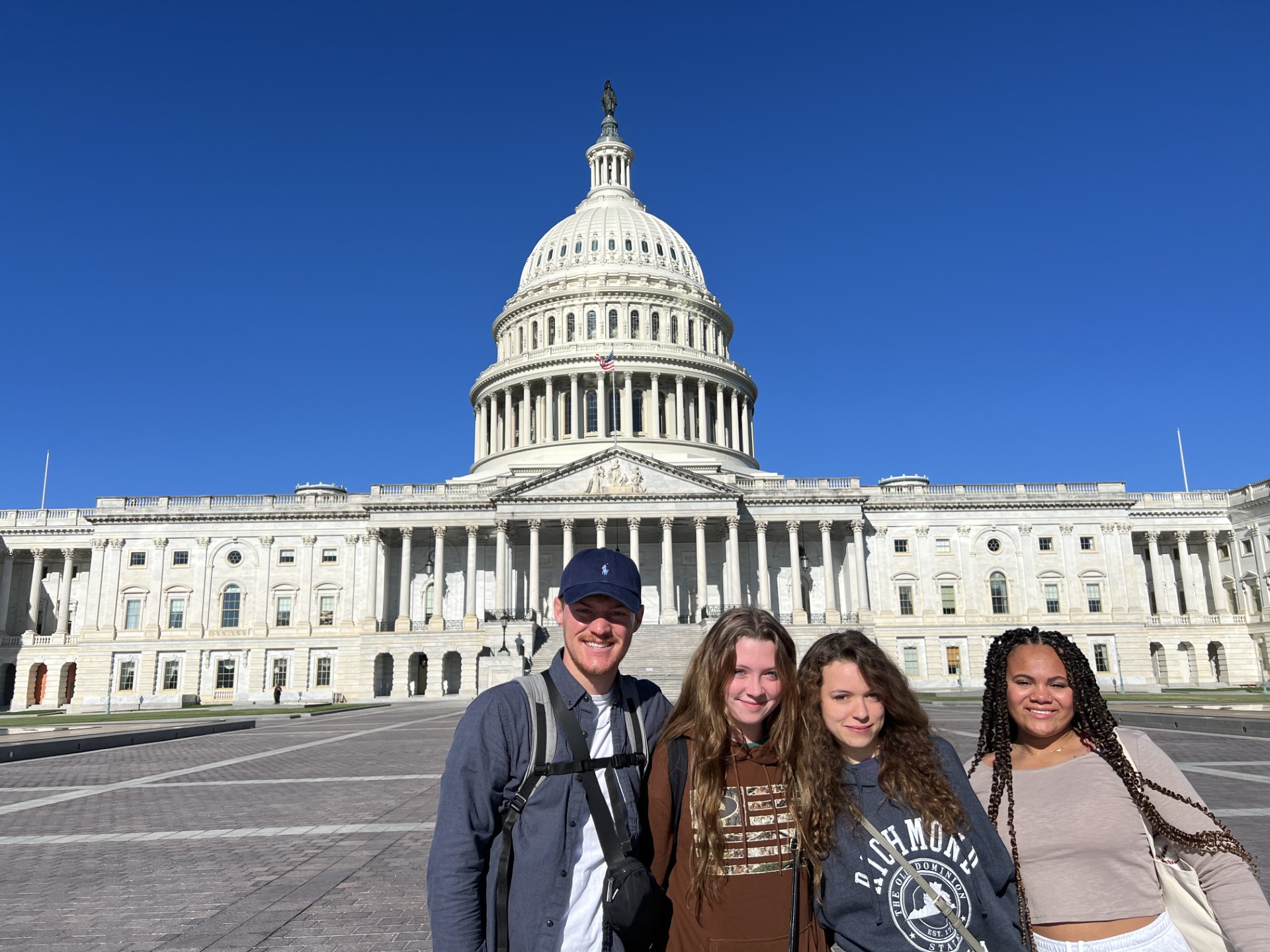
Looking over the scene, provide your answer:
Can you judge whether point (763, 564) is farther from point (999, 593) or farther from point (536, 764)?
point (536, 764)

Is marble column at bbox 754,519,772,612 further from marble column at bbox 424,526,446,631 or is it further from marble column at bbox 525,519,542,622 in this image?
marble column at bbox 424,526,446,631

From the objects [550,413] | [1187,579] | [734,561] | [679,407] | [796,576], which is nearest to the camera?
[734,561]

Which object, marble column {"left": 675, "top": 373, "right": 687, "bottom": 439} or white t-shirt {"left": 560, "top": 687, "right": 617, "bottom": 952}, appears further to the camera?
marble column {"left": 675, "top": 373, "right": 687, "bottom": 439}

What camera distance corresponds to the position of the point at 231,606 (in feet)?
239

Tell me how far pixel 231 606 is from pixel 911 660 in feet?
177

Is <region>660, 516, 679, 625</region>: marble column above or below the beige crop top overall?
above

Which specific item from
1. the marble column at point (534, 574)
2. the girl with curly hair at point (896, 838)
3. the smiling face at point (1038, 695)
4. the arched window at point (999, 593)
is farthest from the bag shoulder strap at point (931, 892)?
the arched window at point (999, 593)

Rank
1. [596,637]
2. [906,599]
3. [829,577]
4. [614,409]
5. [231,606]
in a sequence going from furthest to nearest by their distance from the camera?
1. [614,409]
2. [906,599]
3. [231,606]
4. [829,577]
5. [596,637]

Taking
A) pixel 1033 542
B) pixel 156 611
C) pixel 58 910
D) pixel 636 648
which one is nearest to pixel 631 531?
pixel 636 648

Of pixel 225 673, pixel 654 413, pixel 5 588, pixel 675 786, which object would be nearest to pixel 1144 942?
pixel 675 786

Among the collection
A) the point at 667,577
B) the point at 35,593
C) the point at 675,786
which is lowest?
the point at 675,786

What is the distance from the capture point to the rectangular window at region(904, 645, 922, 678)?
70.9 m

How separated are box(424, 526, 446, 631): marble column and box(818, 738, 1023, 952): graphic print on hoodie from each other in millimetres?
66353

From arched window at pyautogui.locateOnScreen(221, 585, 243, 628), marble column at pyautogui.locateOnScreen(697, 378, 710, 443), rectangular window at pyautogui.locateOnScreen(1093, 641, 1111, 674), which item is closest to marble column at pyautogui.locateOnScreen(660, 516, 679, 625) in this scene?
marble column at pyautogui.locateOnScreen(697, 378, 710, 443)
